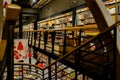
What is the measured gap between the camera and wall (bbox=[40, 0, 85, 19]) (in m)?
8.36

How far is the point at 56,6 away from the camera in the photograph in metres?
10.3

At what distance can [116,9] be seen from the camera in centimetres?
519

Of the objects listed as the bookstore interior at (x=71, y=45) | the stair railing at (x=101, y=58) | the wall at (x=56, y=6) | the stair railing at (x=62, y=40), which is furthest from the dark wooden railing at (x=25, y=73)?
the wall at (x=56, y=6)

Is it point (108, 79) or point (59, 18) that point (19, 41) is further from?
point (59, 18)

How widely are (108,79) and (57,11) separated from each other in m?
8.63

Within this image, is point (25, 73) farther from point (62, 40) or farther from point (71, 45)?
point (71, 45)

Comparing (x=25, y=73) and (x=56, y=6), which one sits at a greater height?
(x=56, y=6)

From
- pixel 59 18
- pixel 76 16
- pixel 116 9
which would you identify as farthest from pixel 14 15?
pixel 59 18

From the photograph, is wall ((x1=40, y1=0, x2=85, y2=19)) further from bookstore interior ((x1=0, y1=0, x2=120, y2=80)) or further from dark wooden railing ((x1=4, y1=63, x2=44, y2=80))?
dark wooden railing ((x1=4, y1=63, x2=44, y2=80))

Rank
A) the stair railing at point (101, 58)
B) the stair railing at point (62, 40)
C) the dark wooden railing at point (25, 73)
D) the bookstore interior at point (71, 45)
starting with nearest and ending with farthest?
the stair railing at point (101, 58), the bookstore interior at point (71, 45), the stair railing at point (62, 40), the dark wooden railing at point (25, 73)

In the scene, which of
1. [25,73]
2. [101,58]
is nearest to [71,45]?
[101,58]

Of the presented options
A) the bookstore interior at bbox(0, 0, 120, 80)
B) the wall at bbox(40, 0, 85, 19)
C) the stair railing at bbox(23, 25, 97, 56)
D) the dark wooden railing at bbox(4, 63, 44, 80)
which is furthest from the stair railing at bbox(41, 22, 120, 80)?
the wall at bbox(40, 0, 85, 19)

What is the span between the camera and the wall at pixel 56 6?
8362mm

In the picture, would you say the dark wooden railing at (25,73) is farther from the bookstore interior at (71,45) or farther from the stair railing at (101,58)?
the stair railing at (101,58)
